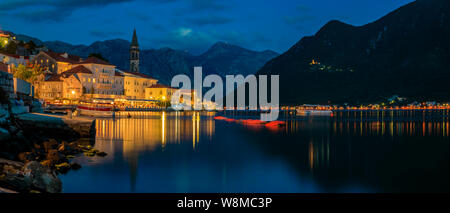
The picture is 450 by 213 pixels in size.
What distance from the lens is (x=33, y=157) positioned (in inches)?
739

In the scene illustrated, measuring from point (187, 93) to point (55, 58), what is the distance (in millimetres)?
58559

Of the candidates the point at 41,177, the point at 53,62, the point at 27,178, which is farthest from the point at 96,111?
the point at 27,178

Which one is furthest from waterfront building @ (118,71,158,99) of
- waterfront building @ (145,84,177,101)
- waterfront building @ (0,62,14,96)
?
waterfront building @ (0,62,14,96)

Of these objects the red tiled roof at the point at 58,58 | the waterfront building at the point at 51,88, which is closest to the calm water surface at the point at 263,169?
the waterfront building at the point at 51,88

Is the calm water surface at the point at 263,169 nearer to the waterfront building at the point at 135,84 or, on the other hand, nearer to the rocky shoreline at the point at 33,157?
the rocky shoreline at the point at 33,157

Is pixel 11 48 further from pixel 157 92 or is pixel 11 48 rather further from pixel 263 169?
pixel 263 169

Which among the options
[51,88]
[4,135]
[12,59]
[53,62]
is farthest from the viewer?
[53,62]

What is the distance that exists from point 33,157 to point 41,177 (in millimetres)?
6691

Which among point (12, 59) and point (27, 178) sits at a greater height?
point (12, 59)

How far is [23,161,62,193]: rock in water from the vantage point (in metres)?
12.7

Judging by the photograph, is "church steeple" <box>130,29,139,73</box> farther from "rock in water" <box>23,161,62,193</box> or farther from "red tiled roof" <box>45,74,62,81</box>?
"rock in water" <box>23,161,62,193</box>

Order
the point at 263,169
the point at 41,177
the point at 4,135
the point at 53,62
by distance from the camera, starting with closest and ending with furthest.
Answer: the point at 41,177 < the point at 4,135 < the point at 263,169 < the point at 53,62
